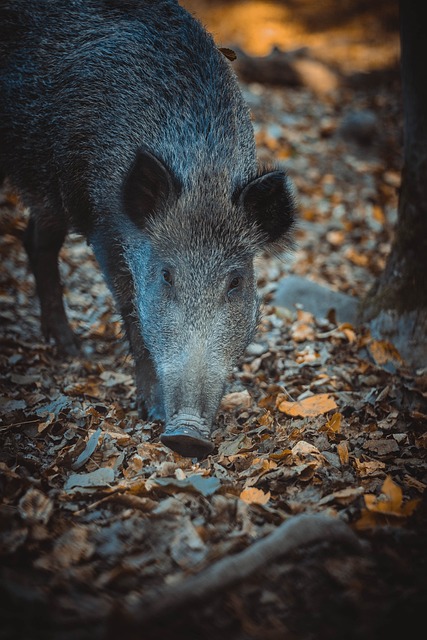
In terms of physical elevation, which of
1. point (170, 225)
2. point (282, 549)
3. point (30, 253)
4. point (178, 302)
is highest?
point (30, 253)

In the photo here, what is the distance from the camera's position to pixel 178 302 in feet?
10.6

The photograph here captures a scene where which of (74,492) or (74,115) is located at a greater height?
(74,115)

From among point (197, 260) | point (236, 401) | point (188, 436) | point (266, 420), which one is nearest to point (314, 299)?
point (236, 401)

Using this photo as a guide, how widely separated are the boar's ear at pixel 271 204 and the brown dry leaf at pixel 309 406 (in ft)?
3.31

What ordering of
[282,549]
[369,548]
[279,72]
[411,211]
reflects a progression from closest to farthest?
[282,549], [369,548], [411,211], [279,72]

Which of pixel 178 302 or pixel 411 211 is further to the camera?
pixel 411 211

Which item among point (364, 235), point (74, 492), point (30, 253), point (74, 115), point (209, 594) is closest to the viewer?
point (209, 594)

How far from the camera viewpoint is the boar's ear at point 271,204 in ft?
10.9

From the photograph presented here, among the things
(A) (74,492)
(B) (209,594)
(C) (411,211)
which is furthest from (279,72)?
(B) (209,594)

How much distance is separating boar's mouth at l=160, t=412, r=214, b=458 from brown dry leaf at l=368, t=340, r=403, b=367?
1.78 metres

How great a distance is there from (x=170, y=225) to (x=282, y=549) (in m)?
2.01

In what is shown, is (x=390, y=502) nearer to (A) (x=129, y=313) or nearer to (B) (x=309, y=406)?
(B) (x=309, y=406)

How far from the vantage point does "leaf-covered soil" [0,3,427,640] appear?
170cm

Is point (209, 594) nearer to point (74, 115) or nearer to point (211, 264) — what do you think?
point (211, 264)
